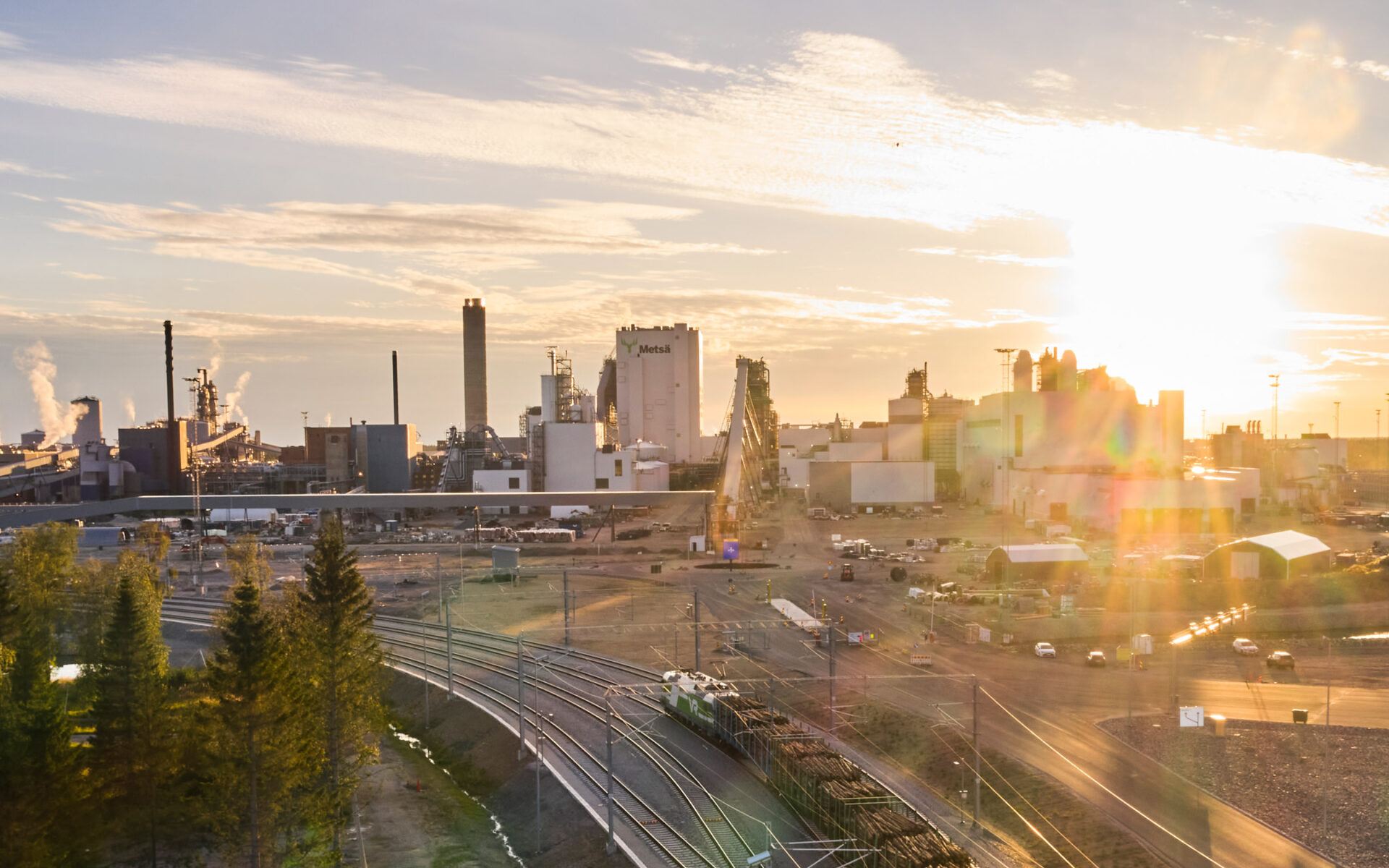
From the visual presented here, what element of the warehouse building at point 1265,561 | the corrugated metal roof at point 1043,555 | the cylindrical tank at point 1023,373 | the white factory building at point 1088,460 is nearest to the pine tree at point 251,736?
the corrugated metal roof at point 1043,555

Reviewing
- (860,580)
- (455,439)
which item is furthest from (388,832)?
(455,439)

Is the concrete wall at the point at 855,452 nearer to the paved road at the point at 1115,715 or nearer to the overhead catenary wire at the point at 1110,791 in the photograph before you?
the paved road at the point at 1115,715

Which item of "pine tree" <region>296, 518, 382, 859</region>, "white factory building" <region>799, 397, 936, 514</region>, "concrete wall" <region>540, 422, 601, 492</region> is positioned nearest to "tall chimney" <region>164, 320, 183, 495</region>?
"concrete wall" <region>540, 422, 601, 492</region>

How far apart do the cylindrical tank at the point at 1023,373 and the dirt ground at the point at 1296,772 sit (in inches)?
3307

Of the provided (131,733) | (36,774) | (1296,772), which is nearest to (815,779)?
(1296,772)

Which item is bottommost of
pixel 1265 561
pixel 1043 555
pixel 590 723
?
pixel 590 723

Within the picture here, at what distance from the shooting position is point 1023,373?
113m

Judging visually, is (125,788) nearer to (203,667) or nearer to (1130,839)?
(203,667)

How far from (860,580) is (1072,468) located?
41503 millimetres

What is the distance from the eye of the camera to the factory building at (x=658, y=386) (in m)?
119

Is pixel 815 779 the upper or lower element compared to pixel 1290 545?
lower

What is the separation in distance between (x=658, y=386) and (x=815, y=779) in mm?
96577

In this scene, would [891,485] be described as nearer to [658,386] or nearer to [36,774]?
[658,386]

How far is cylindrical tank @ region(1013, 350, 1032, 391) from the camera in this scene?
367ft
